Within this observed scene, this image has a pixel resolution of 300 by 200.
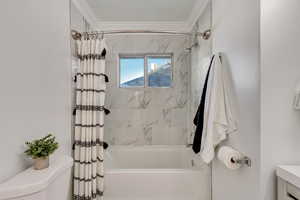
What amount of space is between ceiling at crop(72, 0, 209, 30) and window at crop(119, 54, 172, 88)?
485 millimetres

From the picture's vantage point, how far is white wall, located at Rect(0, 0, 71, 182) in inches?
42.1

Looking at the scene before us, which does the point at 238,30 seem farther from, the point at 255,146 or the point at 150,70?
the point at 150,70

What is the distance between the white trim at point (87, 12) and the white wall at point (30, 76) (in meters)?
0.52

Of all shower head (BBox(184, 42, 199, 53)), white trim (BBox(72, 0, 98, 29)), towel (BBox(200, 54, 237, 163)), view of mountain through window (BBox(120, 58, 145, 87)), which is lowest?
towel (BBox(200, 54, 237, 163))

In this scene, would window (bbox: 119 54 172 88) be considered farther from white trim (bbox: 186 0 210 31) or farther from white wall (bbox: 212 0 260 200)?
white wall (bbox: 212 0 260 200)

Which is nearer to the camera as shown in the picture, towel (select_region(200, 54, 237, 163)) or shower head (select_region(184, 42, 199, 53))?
towel (select_region(200, 54, 237, 163))

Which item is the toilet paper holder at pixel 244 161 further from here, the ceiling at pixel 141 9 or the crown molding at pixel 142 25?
the crown molding at pixel 142 25

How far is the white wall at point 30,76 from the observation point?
3.51 feet

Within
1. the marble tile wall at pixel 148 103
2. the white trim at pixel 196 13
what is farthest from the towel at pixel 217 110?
the marble tile wall at pixel 148 103

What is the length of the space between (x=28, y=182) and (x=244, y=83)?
4.77ft

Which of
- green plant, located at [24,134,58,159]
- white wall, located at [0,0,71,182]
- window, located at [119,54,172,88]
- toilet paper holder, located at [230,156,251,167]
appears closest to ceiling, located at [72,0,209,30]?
window, located at [119,54,172,88]

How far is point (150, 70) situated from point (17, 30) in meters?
2.24

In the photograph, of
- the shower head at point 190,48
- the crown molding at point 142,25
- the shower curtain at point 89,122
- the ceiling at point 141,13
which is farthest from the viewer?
the crown molding at point 142,25

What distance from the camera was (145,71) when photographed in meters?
3.24
